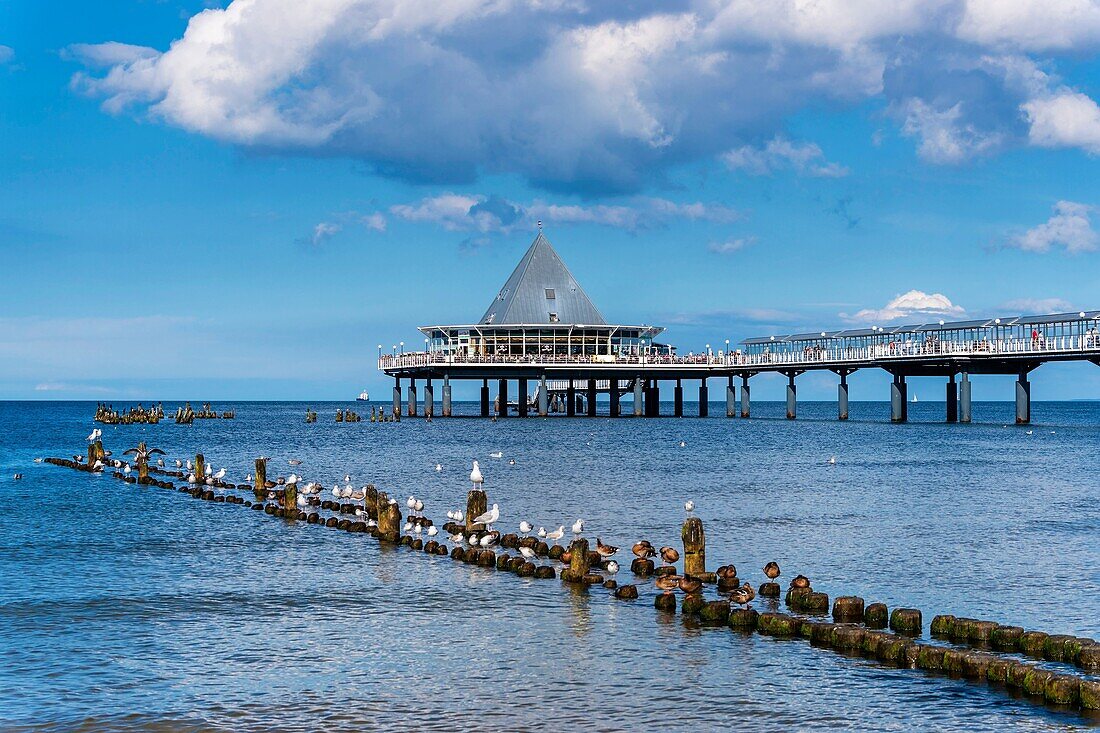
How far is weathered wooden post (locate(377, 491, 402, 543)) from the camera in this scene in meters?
33.5

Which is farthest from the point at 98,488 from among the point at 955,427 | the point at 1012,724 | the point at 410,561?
the point at 955,427

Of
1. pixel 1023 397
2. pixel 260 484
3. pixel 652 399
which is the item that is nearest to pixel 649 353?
pixel 652 399

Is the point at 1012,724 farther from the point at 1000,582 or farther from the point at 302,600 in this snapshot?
the point at 302,600

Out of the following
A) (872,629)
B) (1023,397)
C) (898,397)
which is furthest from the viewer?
(898,397)

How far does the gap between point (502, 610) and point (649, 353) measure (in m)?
111

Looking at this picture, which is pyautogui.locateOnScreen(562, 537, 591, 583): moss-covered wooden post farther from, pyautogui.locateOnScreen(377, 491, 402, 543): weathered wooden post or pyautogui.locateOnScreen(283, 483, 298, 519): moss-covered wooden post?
pyautogui.locateOnScreen(283, 483, 298, 519): moss-covered wooden post

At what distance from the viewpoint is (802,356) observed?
118812mm

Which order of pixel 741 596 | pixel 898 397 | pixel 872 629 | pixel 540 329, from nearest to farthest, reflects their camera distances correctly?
1. pixel 872 629
2. pixel 741 596
3. pixel 898 397
4. pixel 540 329

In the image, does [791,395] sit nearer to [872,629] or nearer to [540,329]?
[540,329]

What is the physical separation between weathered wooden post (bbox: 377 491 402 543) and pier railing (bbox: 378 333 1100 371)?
229 feet

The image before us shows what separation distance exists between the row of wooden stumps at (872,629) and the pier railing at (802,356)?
2845 inches

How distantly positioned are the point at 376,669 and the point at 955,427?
99713 mm

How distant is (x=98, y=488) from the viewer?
53688 millimetres

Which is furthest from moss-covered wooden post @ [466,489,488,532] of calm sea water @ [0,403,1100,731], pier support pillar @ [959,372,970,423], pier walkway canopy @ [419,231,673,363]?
pier walkway canopy @ [419,231,673,363]
